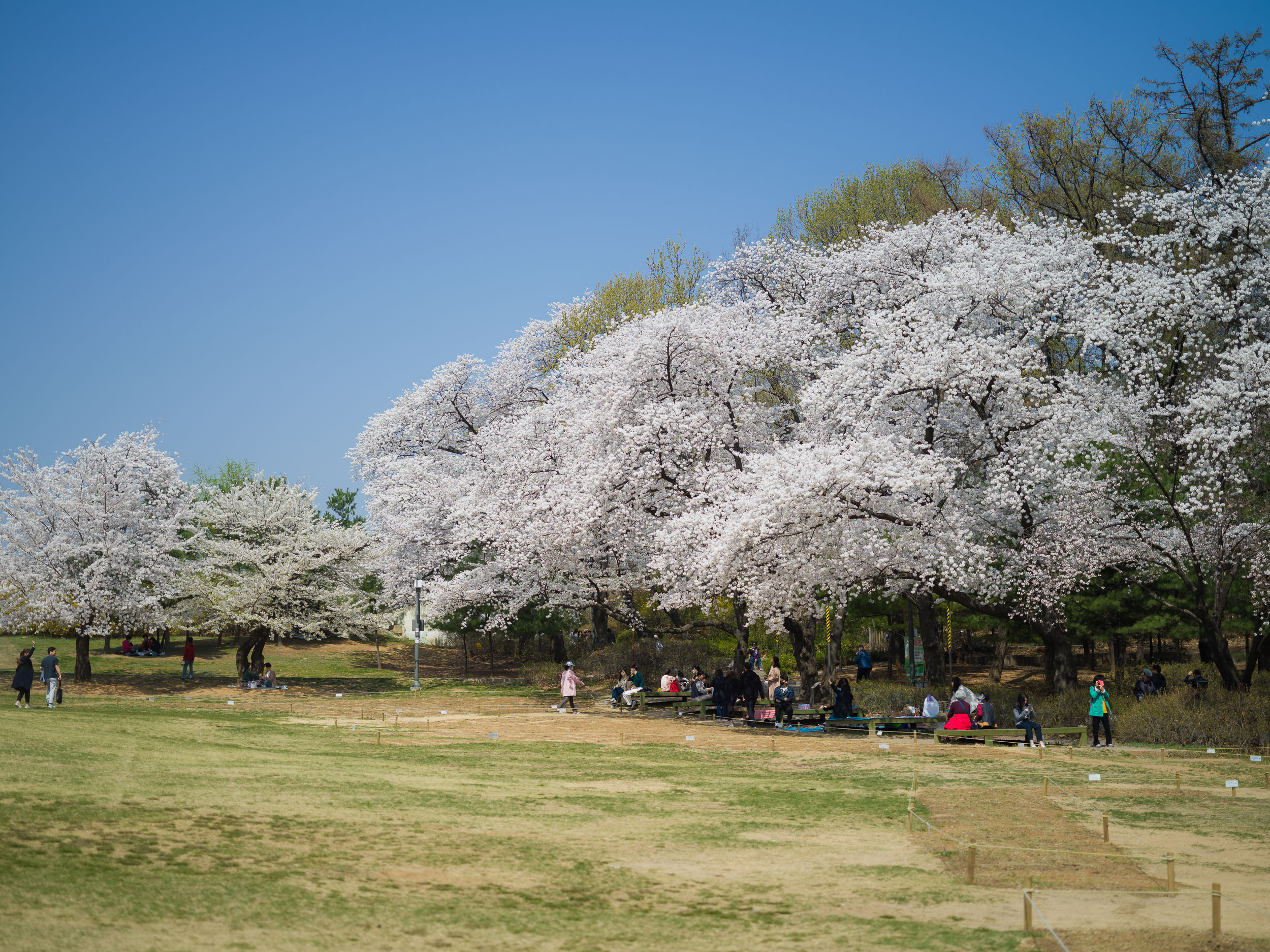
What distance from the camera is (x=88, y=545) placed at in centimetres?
3656

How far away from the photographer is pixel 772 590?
80.8 feet

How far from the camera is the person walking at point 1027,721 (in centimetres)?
2069

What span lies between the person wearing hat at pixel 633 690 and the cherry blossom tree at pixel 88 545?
17.8 meters

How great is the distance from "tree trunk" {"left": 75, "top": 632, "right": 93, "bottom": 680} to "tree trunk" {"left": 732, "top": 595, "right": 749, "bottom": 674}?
22.5m

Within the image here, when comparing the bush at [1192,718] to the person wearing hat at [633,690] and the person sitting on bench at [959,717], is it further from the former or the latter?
the person wearing hat at [633,690]

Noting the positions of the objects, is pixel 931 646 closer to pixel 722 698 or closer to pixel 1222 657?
pixel 722 698

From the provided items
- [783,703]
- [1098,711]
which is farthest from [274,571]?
[1098,711]

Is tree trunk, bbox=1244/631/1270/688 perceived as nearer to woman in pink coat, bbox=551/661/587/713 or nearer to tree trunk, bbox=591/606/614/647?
woman in pink coat, bbox=551/661/587/713

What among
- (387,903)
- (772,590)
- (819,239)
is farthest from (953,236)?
(387,903)

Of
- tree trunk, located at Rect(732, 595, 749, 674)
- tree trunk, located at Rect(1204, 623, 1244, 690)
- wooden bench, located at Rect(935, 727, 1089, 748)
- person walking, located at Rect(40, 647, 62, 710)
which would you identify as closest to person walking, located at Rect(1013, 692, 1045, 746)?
wooden bench, located at Rect(935, 727, 1089, 748)

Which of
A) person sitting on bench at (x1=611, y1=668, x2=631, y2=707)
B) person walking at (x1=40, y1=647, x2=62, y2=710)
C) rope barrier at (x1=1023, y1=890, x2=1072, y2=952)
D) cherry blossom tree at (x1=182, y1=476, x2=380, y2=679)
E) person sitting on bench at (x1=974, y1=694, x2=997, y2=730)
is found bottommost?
person sitting on bench at (x1=611, y1=668, x2=631, y2=707)

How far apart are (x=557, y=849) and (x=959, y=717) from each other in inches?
524

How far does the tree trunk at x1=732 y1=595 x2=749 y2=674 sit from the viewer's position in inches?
1180

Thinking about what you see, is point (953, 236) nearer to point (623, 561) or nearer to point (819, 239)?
point (623, 561)
